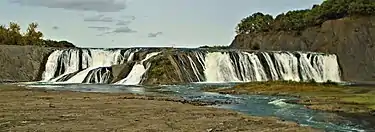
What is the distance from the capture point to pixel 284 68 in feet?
189

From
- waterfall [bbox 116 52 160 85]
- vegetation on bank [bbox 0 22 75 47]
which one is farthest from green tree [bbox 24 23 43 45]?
waterfall [bbox 116 52 160 85]

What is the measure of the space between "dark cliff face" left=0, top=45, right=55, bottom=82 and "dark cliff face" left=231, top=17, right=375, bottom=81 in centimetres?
3639

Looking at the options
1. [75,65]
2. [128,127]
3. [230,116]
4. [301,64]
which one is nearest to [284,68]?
[301,64]

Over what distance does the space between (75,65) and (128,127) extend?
40.6 meters

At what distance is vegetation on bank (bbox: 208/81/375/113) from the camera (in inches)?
874

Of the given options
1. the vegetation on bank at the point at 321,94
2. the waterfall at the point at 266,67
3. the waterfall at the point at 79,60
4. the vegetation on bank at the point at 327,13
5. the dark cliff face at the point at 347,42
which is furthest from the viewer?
the vegetation on bank at the point at 327,13

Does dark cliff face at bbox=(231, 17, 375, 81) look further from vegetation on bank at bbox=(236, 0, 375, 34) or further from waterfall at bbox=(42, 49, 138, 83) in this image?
waterfall at bbox=(42, 49, 138, 83)

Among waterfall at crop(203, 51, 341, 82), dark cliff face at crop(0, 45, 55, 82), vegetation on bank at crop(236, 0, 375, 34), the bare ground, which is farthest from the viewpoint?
vegetation on bank at crop(236, 0, 375, 34)

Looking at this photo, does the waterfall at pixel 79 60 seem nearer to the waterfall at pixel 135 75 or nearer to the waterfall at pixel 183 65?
the waterfall at pixel 183 65

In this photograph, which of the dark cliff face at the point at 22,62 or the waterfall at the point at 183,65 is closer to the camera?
the waterfall at the point at 183,65

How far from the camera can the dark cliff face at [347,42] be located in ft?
222

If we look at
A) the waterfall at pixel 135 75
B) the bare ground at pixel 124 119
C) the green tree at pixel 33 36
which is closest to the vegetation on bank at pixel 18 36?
the green tree at pixel 33 36

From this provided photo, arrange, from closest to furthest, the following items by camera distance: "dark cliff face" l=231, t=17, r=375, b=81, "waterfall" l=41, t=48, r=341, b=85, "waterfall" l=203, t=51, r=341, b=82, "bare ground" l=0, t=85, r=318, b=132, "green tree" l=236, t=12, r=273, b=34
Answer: "bare ground" l=0, t=85, r=318, b=132, "waterfall" l=41, t=48, r=341, b=85, "waterfall" l=203, t=51, r=341, b=82, "dark cliff face" l=231, t=17, r=375, b=81, "green tree" l=236, t=12, r=273, b=34

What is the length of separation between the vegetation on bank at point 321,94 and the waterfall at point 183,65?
12789mm
